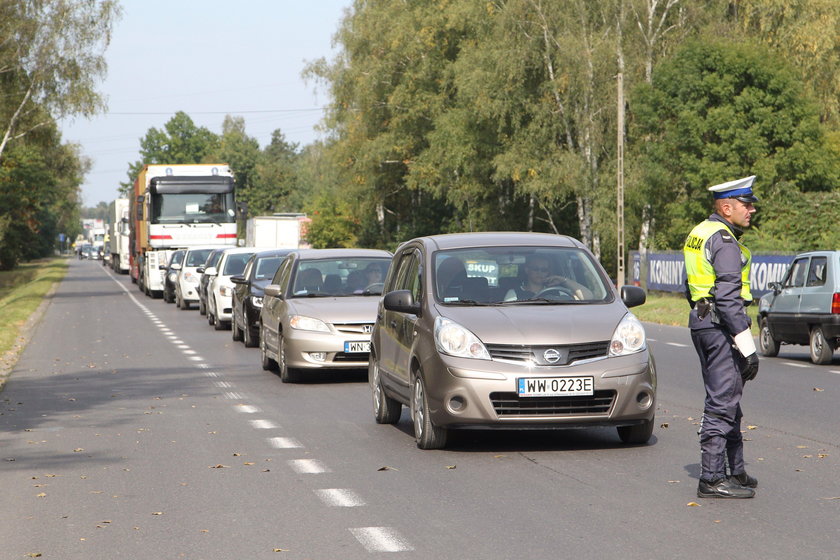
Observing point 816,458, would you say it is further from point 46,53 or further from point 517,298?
point 46,53

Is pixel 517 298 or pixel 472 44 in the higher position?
pixel 472 44

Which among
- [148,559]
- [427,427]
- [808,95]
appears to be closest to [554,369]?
[427,427]

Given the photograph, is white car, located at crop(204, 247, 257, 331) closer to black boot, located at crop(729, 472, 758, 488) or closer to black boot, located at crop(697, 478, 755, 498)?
black boot, located at crop(729, 472, 758, 488)

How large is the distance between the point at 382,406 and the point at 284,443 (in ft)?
4.50

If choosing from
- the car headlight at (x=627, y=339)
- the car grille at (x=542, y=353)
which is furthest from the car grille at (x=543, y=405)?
the car headlight at (x=627, y=339)

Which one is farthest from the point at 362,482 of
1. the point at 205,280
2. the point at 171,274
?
the point at 171,274

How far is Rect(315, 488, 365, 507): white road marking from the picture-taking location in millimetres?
8062

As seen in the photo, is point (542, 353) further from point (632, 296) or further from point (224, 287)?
point (224, 287)

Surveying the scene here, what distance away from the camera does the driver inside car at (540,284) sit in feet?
35.5

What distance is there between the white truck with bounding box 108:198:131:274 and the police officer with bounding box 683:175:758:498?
60.3 meters

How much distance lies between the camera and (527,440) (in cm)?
1096

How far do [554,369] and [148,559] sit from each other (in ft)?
12.9

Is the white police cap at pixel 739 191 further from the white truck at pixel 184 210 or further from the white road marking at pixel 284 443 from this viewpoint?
the white truck at pixel 184 210

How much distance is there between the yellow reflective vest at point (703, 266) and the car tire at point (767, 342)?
505 inches
